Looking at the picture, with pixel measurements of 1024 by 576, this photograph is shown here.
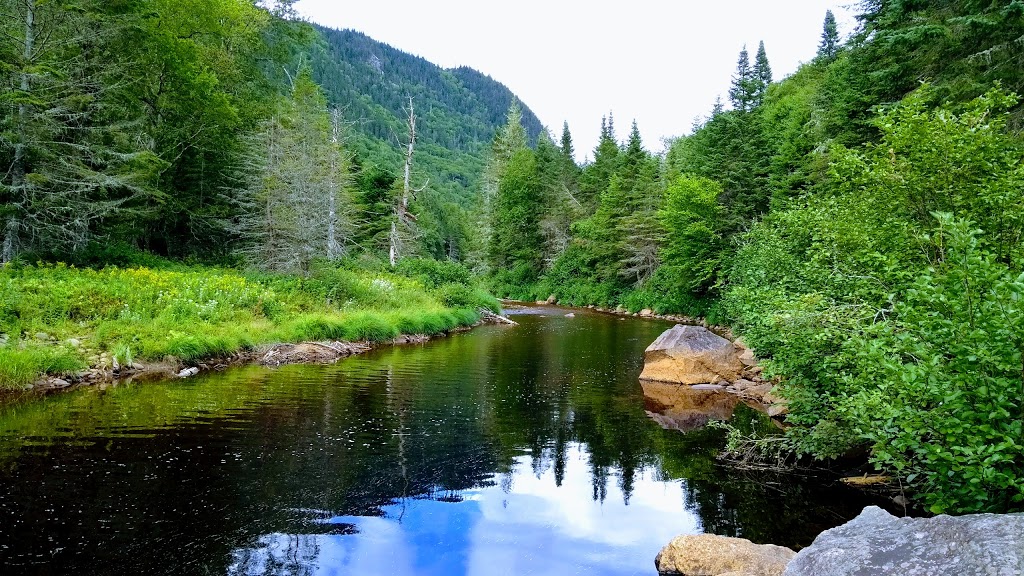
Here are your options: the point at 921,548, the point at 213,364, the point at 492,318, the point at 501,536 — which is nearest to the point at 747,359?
the point at 501,536

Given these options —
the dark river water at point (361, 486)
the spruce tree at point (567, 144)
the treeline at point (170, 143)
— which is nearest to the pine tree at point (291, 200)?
the treeline at point (170, 143)

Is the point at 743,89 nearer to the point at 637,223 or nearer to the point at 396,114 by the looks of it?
the point at 637,223

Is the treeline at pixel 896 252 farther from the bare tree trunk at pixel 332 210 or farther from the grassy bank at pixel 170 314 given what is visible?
the bare tree trunk at pixel 332 210

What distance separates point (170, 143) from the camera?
28.4m

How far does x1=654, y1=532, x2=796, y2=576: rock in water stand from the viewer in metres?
5.52

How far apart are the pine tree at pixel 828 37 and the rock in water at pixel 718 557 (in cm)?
6343

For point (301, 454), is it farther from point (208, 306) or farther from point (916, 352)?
point (208, 306)

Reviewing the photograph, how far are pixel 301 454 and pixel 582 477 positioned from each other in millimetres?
4462

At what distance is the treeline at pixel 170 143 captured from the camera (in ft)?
63.2

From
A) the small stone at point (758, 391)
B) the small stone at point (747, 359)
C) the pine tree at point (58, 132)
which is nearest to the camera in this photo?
the small stone at point (758, 391)

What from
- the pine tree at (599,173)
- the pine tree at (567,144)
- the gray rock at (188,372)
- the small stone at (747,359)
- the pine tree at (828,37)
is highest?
the pine tree at (828,37)

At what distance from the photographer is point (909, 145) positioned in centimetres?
802

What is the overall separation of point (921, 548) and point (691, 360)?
1293 centimetres

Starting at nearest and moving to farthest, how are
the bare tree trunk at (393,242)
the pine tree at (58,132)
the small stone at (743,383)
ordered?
1. the small stone at (743,383)
2. the pine tree at (58,132)
3. the bare tree trunk at (393,242)
